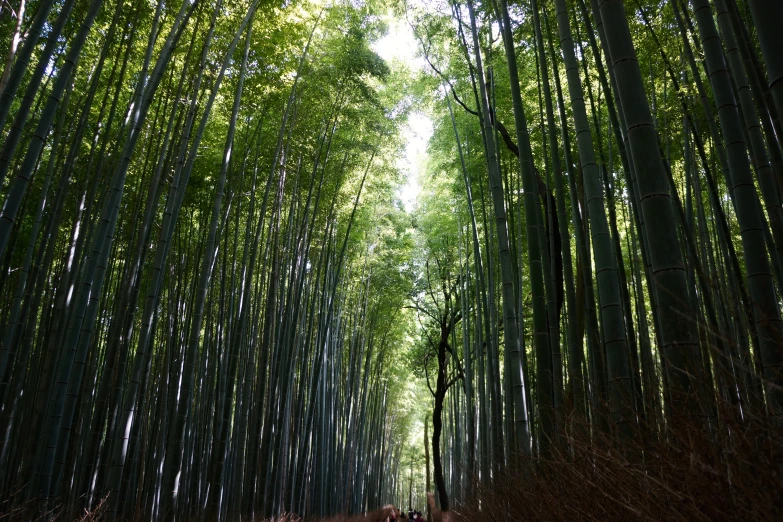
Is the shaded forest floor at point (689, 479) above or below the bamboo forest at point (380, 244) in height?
below

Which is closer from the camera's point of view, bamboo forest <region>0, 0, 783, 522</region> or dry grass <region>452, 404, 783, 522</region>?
dry grass <region>452, 404, 783, 522</region>

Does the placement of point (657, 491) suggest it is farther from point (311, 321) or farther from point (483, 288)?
point (311, 321)

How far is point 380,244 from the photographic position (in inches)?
378

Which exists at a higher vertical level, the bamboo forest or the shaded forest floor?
the bamboo forest

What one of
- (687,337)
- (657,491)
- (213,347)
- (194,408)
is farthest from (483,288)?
(657,491)

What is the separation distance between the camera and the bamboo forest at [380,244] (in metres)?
1.47

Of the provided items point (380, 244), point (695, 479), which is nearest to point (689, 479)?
point (695, 479)

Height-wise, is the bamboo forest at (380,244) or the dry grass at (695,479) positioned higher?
the bamboo forest at (380,244)

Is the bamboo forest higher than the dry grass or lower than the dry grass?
higher

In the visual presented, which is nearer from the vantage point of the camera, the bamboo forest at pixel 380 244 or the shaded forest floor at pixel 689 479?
the shaded forest floor at pixel 689 479

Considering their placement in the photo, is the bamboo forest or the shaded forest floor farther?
the bamboo forest

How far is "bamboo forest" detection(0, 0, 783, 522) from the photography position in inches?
57.7

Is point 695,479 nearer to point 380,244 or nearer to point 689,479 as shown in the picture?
point 689,479

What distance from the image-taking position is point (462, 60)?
5.37m
